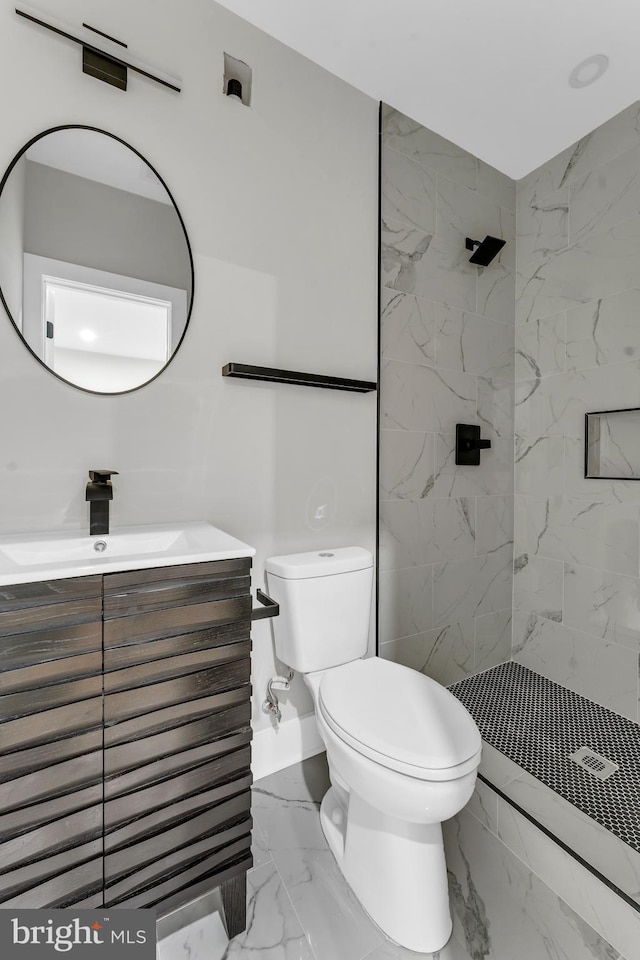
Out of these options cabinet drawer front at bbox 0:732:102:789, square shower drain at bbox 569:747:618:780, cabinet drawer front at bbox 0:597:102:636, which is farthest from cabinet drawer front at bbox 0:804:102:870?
square shower drain at bbox 569:747:618:780

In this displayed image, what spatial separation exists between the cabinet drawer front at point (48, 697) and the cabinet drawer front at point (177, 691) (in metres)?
0.04

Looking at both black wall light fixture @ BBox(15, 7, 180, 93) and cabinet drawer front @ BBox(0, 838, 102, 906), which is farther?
black wall light fixture @ BBox(15, 7, 180, 93)

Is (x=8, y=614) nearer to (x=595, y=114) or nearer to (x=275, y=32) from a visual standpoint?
(x=275, y=32)

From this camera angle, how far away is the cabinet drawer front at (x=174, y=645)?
899mm

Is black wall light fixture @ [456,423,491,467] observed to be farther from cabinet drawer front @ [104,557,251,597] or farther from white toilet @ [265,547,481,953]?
cabinet drawer front @ [104,557,251,597]

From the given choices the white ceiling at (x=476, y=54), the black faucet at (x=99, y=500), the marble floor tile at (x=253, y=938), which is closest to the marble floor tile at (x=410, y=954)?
the marble floor tile at (x=253, y=938)

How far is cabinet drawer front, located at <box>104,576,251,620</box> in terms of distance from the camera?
35.5 inches

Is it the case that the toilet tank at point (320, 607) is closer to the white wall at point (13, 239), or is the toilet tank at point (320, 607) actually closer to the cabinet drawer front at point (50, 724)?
the cabinet drawer front at point (50, 724)

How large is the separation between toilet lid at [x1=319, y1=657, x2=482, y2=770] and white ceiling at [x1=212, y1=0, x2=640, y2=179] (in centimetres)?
202

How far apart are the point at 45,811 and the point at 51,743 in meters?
0.13

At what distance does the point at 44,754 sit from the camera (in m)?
0.84

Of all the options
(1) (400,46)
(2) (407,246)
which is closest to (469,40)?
(1) (400,46)

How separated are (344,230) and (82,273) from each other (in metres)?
0.98

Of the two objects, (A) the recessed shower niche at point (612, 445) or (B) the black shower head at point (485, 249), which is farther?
(B) the black shower head at point (485, 249)
